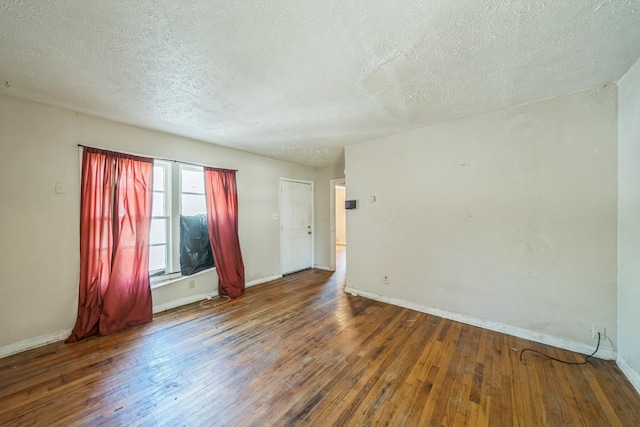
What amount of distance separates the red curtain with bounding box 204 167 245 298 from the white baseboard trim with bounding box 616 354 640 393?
424 centimetres

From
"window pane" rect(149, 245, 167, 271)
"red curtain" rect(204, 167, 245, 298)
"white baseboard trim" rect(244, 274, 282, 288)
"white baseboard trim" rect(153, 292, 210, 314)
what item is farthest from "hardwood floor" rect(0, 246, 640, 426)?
"white baseboard trim" rect(244, 274, 282, 288)

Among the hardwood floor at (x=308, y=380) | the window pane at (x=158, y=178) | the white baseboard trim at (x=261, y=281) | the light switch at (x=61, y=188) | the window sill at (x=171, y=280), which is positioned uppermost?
the window pane at (x=158, y=178)

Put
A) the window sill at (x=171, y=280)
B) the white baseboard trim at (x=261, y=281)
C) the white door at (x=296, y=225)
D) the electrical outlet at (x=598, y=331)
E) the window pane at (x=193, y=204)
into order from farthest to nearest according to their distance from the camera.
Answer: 1. the white door at (x=296, y=225)
2. the white baseboard trim at (x=261, y=281)
3. the window pane at (x=193, y=204)
4. the window sill at (x=171, y=280)
5. the electrical outlet at (x=598, y=331)

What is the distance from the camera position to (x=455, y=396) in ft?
5.64

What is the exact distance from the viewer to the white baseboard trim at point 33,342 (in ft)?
7.23

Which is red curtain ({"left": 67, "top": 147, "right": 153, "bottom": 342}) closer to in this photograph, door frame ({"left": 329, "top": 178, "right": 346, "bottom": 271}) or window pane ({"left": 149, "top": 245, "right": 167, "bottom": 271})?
window pane ({"left": 149, "top": 245, "right": 167, "bottom": 271})

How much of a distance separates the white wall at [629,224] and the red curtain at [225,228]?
169 inches

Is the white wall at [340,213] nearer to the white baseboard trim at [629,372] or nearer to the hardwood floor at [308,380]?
the hardwood floor at [308,380]

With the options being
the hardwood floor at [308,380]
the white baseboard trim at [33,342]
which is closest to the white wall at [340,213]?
the hardwood floor at [308,380]

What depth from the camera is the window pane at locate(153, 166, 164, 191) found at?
322 centimetres

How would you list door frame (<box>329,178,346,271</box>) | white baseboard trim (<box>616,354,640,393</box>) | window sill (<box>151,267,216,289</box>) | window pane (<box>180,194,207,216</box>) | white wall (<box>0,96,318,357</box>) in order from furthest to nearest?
door frame (<box>329,178,346,271</box>) < window pane (<box>180,194,207,216</box>) < window sill (<box>151,267,216,289</box>) < white wall (<box>0,96,318,357</box>) < white baseboard trim (<box>616,354,640,393</box>)

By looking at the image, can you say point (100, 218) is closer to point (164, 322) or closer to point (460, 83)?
point (164, 322)

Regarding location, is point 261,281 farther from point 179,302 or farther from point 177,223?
point 177,223

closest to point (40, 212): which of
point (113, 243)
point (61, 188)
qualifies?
point (61, 188)
